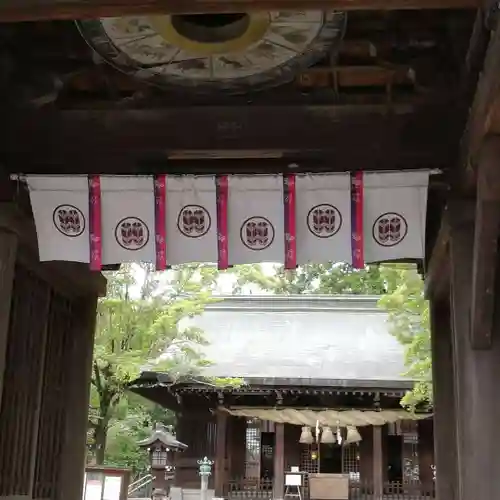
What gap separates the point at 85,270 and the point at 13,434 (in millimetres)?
1898

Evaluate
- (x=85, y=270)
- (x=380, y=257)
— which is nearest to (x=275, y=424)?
(x=85, y=270)

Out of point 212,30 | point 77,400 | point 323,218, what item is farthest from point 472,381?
point 77,400

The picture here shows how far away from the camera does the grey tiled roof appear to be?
57.4ft

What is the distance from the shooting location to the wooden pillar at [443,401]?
7.33 metres

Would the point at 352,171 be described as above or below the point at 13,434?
above

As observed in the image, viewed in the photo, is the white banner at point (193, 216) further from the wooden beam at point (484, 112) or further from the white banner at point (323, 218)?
the wooden beam at point (484, 112)

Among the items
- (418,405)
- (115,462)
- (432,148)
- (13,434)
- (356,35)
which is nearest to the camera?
(356,35)

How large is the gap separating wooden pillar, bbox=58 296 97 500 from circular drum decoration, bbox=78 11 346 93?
336 cm

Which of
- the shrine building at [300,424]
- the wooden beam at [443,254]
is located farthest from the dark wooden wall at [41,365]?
the shrine building at [300,424]

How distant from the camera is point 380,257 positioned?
6133mm

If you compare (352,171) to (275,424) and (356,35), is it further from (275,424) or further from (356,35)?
→ (275,424)

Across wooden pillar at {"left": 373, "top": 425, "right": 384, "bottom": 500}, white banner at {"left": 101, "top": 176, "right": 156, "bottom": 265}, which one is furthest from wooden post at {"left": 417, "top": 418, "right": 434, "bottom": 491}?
white banner at {"left": 101, "top": 176, "right": 156, "bottom": 265}

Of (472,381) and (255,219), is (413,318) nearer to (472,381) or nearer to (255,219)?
(255,219)

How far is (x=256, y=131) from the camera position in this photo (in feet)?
19.6
